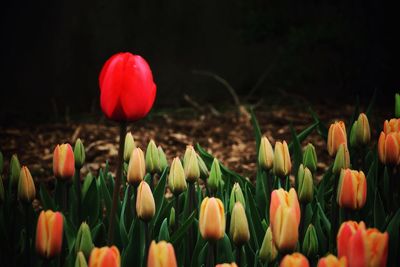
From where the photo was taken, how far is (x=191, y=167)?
1502 mm

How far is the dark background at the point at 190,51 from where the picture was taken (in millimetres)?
4820

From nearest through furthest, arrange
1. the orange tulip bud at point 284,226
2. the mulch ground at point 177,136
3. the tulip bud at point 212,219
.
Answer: the orange tulip bud at point 284,226
the tulip bud at point 212,219
the mulch ground at point 177,136

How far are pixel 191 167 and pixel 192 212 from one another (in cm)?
12

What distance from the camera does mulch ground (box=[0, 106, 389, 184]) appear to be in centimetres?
316

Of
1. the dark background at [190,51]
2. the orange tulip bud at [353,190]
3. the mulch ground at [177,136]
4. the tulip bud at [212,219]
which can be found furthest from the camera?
the dark background at [190,51]

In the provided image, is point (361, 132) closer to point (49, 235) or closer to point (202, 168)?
point (202, 168)

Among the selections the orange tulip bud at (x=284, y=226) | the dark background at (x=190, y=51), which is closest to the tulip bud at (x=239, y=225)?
the orange tulip bud at (x=284, y=226)

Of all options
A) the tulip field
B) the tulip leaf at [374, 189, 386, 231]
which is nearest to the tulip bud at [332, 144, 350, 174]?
the tulip field

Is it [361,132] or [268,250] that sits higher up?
[361,132]

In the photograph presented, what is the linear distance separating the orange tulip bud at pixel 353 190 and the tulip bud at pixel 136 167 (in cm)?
51

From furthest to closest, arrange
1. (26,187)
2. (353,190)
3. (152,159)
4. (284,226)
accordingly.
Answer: (152,159) → (26,187) → (353,190) → (284,226)

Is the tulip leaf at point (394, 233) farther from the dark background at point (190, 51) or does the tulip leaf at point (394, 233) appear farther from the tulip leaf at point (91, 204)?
the dark background at point (190, 51)

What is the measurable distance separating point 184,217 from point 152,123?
2.89m

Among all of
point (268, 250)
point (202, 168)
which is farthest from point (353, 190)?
point (202, 168)
